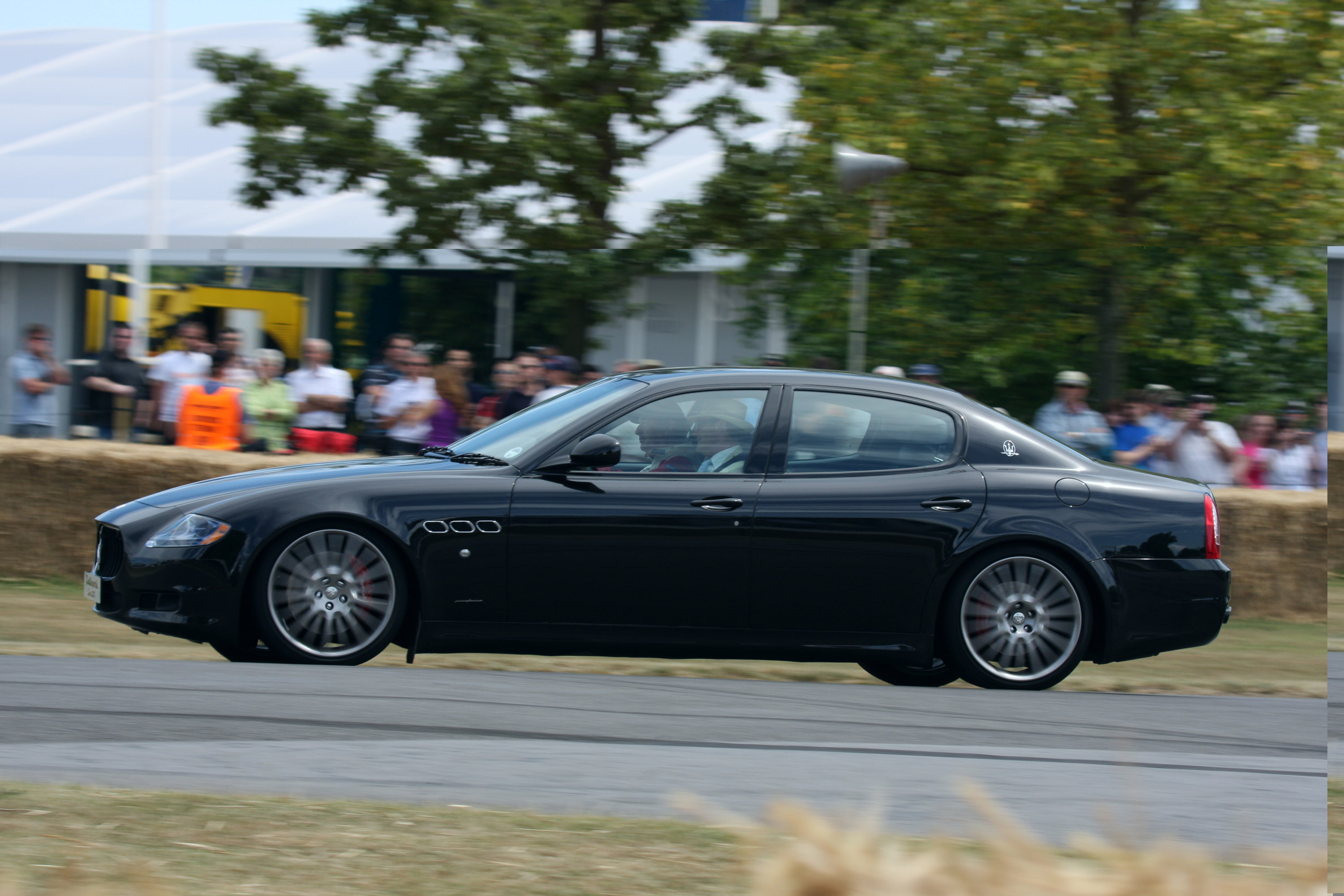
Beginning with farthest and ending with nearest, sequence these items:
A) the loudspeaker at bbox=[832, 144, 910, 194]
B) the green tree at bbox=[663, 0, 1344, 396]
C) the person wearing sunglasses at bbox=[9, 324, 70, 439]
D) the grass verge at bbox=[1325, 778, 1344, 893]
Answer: the green tree at bbox=[663, 0, 1344, 396], the person wearing sunglasses at bbox=[9, 324, 70, 439], the loudspeaker at bbox=[832, 144, 910, 194], the grass verge at bbox=[1325, 778, 1344, 893]

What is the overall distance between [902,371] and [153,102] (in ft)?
41.6

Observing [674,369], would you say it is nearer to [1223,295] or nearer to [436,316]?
[1223,295]

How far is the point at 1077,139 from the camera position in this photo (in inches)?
493

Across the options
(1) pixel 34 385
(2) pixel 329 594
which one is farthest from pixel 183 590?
(1) pixel 34 385

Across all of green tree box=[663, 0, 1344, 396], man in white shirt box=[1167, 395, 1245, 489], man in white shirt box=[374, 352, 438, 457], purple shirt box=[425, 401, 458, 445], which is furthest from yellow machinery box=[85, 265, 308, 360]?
man in white shirt box=[1167, 395, 1245, 489]

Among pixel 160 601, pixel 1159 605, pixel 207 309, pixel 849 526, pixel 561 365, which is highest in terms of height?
pixel 207 309

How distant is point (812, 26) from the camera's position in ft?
49.3

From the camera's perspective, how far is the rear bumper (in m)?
6.68

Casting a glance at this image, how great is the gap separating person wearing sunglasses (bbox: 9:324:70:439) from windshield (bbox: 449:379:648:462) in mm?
5466

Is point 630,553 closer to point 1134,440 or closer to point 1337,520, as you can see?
point 1134,440

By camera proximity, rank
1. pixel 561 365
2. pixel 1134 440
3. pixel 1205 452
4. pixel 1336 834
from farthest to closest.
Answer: pixel 561 365 → pixel 1134 440 → pixel 1205 452 → pixel 1336 834

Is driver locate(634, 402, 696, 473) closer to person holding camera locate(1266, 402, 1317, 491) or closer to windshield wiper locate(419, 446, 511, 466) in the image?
windshield wiper locate(419, 446, 511, 466)

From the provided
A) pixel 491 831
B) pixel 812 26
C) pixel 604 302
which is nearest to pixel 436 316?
pixel 604 302

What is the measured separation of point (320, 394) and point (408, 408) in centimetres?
80
